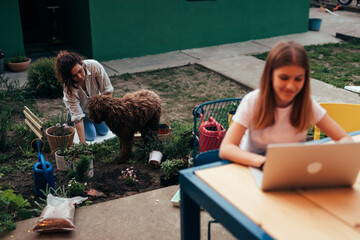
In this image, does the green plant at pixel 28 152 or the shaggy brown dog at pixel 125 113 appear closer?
the shaggy brown dog at pixel 125 113

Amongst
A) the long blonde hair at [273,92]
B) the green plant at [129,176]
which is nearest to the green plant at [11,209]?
the green plant at [129,176]

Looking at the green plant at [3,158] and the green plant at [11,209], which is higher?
the green plant at [11,209]

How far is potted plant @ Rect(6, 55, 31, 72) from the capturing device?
810 cm

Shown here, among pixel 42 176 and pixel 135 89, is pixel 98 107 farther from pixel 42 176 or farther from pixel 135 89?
pixel 135 89

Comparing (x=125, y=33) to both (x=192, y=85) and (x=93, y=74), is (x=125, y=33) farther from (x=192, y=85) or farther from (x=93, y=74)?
(x=93, y=74)

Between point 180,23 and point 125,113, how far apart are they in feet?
18.4

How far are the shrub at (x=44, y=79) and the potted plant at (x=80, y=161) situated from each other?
271cm

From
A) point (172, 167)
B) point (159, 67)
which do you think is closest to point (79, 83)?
point (172, 167)

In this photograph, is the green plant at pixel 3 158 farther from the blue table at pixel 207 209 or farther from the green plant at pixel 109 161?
the blue table at pixel 207 209

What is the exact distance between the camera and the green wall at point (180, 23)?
8797 mm

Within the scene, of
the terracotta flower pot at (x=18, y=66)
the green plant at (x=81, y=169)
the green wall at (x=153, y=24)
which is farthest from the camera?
the green wall at (x=153, y=24)

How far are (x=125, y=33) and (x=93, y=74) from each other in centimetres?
432

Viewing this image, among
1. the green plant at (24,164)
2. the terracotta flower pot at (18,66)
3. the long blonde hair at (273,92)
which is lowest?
the green plant at (24,164)

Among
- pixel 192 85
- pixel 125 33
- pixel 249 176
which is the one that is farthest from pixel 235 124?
pixel 125 33
